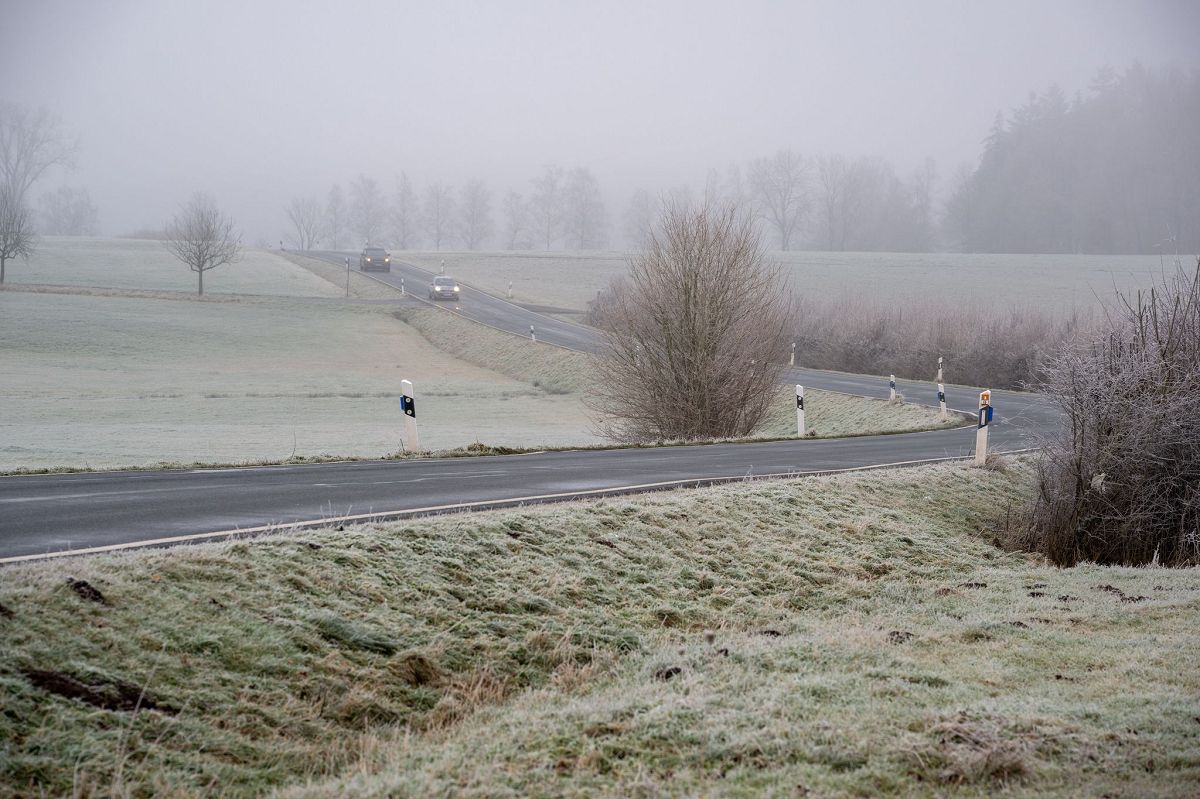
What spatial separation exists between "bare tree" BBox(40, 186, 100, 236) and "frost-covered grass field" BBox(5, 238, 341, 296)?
7422 cm

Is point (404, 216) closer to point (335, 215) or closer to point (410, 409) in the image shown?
point (335, 215)

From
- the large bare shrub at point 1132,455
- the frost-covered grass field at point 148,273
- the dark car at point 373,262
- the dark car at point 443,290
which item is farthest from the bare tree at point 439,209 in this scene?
the large bare shrub at point 1132,455

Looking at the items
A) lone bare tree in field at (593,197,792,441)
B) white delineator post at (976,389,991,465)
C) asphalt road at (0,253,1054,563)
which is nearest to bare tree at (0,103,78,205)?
lone bare tree in field at (593,197,792,441)

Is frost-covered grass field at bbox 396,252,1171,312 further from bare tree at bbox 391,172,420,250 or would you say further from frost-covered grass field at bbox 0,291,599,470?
bare tree at bbox 391,172,420,250

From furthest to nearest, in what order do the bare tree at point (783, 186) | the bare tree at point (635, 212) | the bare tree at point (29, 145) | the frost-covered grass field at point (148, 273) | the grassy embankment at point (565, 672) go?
the bare tree at point (635, 212)
the bare tree at point (783, 186)
the bare tree at point (29, 145)
the frost-covered grass field at point (148, 273)
the grassy embankment at point (565, 672)

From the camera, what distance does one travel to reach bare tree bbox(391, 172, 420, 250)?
150 m

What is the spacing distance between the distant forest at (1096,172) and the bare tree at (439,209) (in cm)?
7986

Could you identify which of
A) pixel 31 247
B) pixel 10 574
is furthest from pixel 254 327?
pixel 10 574

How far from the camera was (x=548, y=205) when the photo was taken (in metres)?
152

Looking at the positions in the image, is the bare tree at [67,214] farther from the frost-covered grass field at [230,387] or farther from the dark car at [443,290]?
the dark car at [443,290]

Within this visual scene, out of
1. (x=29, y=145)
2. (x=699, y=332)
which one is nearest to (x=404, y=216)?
(x=29, y=145)

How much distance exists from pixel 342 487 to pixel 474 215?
5734 inches

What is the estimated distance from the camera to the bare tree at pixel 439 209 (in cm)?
15900

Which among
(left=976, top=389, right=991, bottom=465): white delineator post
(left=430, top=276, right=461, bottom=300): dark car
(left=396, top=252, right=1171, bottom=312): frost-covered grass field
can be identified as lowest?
(left=976, top=389, right=991, bottom=465): white delineator post
